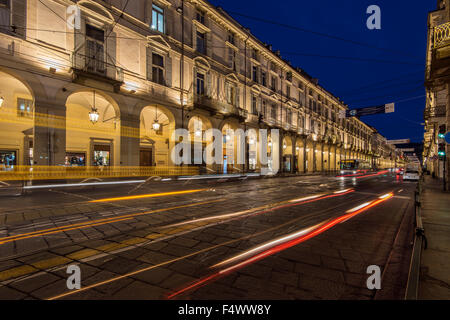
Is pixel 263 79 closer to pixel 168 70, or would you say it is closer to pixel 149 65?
pixel 168 70

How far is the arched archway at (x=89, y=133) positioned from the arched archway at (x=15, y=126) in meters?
2.21

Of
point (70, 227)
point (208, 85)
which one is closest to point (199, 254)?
A: point (70, 227)

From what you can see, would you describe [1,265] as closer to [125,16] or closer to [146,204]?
[146,204]

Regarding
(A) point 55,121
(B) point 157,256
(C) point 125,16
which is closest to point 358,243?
(B) point 157,256

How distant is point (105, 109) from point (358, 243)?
18.9m

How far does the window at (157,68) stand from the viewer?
17.0 m

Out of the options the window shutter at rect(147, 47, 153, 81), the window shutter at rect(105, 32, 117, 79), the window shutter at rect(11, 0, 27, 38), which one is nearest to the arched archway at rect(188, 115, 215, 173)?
the window shutter at rect(147, 47, 153, 81)

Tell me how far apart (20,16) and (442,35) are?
18.6 metres

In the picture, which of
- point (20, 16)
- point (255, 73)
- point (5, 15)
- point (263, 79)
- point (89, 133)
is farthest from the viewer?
point (263, 79)

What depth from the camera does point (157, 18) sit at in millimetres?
17156

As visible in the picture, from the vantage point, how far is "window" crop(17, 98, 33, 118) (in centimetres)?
1357

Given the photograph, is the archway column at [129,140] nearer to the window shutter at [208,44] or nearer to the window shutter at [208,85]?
the window shutter at [208,85]

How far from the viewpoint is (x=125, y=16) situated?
14930 mm

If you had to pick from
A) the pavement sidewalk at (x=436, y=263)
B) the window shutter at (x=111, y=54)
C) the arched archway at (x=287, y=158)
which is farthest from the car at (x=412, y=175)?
the window shutter at (x=111, y=54)
